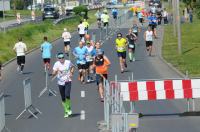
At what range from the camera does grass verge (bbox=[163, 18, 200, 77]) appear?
3042 cm

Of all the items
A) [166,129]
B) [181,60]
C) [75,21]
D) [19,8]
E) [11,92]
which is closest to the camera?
[166,129]

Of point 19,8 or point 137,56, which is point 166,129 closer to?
point 137,56

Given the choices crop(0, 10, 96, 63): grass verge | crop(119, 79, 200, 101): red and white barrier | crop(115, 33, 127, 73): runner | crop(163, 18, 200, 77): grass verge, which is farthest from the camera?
crop(0, 10, 96, 63): grass verge

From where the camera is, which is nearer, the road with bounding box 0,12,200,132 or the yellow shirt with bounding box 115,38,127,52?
the road with bounding box 0,12,200,132

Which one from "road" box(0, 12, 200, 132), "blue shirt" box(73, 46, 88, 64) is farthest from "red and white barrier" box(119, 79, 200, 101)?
"blue shirt" box(73, 46, 88, 64)

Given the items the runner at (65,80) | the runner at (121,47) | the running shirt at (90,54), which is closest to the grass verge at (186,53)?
the runner at (121,47)

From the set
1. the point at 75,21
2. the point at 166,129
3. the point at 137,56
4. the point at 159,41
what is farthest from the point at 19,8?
the point at 166,129

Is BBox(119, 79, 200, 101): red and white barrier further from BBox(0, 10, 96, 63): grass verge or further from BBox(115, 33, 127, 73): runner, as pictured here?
BBox(0, 10, 96, 63): grass verge

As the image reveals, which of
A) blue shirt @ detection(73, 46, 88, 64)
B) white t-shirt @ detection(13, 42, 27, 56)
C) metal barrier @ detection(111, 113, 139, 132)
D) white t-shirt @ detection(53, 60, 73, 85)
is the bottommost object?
white t-shirt @ detection(13, 42, 27, 56)

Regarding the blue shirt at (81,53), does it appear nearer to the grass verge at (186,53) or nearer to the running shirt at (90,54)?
the running shirt at (90,54)

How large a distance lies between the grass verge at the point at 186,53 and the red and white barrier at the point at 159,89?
29.6 feet

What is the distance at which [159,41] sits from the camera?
1932 inches

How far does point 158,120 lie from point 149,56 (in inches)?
795

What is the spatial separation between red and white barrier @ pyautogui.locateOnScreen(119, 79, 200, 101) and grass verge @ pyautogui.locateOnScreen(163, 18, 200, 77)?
29.6 ft
